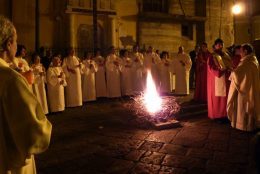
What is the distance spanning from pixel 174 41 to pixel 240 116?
1137cm

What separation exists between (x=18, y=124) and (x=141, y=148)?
12.6 ft

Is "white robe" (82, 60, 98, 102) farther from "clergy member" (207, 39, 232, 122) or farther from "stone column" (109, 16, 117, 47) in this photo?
"clergy member" (207, 39, 232, 122)

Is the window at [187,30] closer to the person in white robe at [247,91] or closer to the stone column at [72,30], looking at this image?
the stone column at [72,30]

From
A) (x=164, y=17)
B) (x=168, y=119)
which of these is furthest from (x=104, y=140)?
(x=164, y=17)

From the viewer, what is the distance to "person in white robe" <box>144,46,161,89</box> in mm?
13289

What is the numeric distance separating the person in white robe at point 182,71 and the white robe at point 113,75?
8.21 feet

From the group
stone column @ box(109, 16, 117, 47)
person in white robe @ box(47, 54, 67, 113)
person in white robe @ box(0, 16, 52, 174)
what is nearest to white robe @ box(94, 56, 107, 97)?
person in white robe @ box(47, 54, 67, 113)

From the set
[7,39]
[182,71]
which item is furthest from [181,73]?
[7,39]

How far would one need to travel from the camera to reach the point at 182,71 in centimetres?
1322

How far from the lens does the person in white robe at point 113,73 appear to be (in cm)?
1231

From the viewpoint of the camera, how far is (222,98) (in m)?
7.96

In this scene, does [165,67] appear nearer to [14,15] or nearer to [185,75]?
[185,75]

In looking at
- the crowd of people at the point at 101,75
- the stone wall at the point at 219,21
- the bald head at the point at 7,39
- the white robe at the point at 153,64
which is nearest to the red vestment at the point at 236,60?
the crowd of people at the point at 101,75

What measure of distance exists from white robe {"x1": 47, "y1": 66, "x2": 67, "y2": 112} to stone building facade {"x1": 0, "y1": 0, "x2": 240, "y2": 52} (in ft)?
14.7
